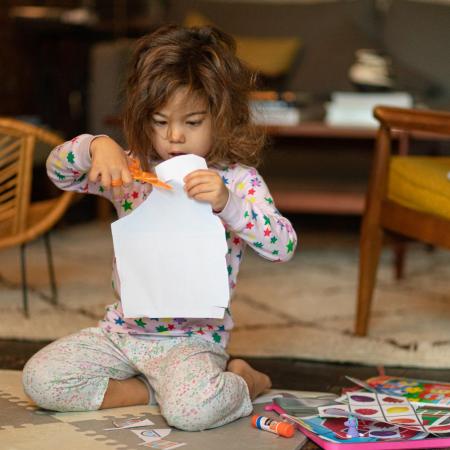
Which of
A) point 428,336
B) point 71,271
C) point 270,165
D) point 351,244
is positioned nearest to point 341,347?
point 428,336

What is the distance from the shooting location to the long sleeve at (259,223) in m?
1.48

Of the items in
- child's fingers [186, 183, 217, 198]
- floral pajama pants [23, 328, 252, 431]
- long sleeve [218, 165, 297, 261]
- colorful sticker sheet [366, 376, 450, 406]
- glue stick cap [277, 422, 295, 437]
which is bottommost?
colorful sticker sheet [366, 376, 450, 406]

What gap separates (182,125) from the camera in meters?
1.54

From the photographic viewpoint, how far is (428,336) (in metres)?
2.21

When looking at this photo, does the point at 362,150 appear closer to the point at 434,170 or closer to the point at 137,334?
the point at 434,170

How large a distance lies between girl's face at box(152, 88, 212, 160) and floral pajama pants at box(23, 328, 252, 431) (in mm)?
330

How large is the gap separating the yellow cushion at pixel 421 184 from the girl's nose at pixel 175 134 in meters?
0.67

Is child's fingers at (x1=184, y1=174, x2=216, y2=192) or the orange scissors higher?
child's fingers at (x1=184, y1=174, x2=216, y2=192)

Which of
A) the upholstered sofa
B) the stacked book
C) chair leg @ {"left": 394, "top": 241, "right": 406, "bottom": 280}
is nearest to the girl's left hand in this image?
chair leg @ {"left": 394, "top": 241, "right": 406, "bottom": 280}

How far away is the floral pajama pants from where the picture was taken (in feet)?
4.93

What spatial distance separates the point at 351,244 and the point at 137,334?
1921 millimetres

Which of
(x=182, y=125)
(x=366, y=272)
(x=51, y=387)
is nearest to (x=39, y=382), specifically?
(x=51, y=387)

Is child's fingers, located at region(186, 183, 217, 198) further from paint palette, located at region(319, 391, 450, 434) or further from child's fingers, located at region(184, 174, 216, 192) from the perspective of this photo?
paint palette, located at region(319, 391, 450, 434)

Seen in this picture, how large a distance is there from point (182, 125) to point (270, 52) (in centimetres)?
238
